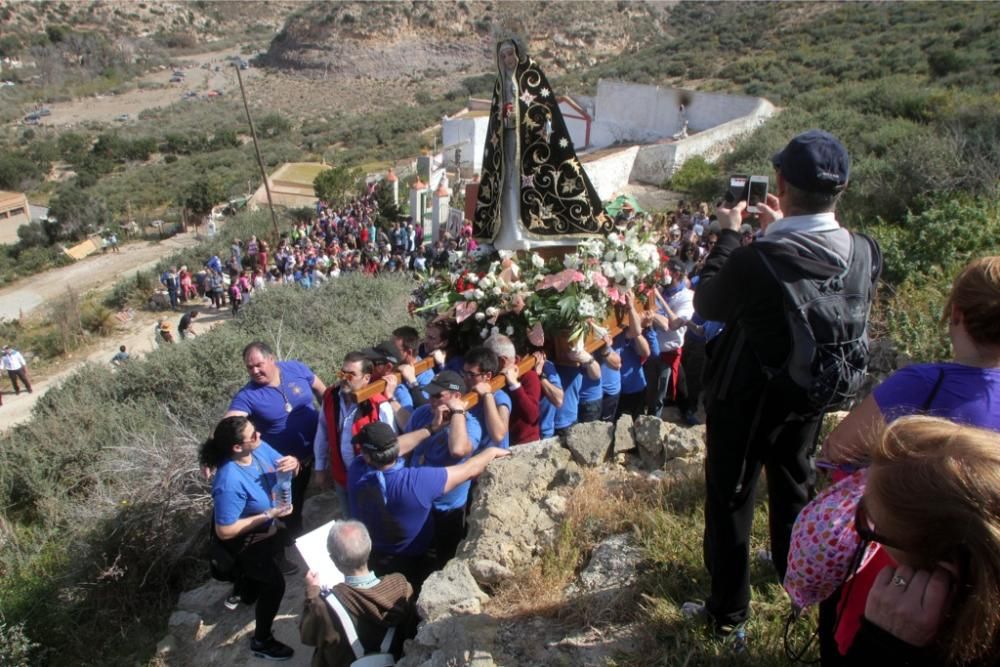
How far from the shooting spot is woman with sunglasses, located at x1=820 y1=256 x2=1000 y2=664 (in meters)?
1.90

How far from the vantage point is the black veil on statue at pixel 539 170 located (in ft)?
18.4

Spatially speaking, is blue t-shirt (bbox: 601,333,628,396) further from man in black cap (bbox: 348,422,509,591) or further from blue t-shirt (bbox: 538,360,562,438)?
man in black cap (bbox: 348,422,509,591)

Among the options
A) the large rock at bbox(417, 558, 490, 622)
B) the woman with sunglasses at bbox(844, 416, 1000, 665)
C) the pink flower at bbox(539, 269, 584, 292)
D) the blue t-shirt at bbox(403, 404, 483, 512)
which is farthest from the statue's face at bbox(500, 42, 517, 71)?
the woman with sunglasses at bbox(844, 416, 1000, 665)

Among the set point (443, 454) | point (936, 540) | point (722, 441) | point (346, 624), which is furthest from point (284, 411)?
point (936, 540)

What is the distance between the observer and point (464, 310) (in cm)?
515

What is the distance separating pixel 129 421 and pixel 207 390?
939 millimetres

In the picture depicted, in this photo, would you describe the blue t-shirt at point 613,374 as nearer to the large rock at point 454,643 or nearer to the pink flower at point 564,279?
the pink flower at point 564,279

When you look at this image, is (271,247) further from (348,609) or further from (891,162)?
(348,609)

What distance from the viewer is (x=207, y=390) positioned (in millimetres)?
8875

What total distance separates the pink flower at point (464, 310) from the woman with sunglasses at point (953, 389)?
3306mm

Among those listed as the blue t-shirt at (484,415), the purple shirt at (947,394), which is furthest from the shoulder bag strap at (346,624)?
the purple shirt at (947,394)

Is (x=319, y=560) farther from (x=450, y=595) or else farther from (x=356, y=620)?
(x=450, y=595)

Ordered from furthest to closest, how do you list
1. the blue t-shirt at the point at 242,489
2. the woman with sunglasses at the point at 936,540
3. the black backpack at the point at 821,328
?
the blue t-shirt at the point at 242,489 < the black backpack at the point at 821,328 < the woman with sunglasses at the point at 936,540

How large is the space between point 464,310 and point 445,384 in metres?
1.11
